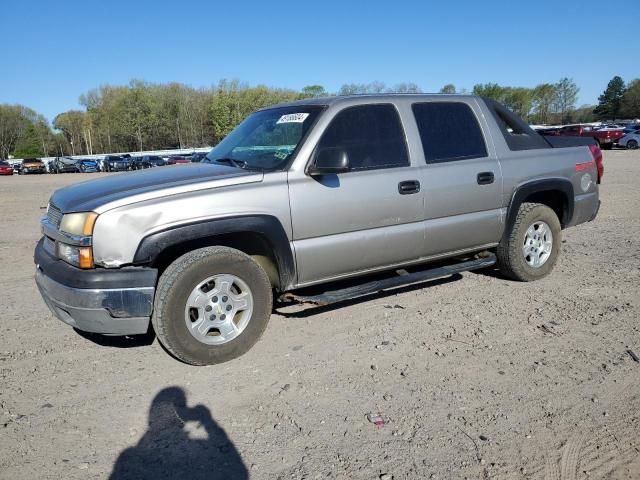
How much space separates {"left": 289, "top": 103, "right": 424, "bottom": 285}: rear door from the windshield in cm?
22

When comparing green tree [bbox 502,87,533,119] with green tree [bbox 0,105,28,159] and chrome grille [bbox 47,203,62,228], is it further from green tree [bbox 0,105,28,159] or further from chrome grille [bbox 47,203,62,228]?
chrome grille [bbox 47,203,62,228]

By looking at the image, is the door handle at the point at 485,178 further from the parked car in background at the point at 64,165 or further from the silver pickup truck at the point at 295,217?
the parked car in background at the point at 64,165

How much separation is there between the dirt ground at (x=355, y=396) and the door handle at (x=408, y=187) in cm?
110

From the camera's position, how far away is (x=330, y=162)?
3.63 m

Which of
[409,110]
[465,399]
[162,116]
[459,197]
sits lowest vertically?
[465,399]

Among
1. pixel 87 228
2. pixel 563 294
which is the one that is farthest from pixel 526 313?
pixel 87 228

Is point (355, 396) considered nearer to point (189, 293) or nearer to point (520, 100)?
point (189, 293)

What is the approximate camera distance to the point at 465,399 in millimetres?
3049

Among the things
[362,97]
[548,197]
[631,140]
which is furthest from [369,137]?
[631,140]

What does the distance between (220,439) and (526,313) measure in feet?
9.74

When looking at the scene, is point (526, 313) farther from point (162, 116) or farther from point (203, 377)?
point (162, 116)

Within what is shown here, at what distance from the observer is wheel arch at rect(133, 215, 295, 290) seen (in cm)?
327

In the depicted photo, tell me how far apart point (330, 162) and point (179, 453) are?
212 centimetres

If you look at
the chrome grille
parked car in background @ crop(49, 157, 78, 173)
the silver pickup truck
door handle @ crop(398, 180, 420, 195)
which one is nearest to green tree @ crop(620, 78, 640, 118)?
parked car in background @ crop(49, 157, 78, 173)
